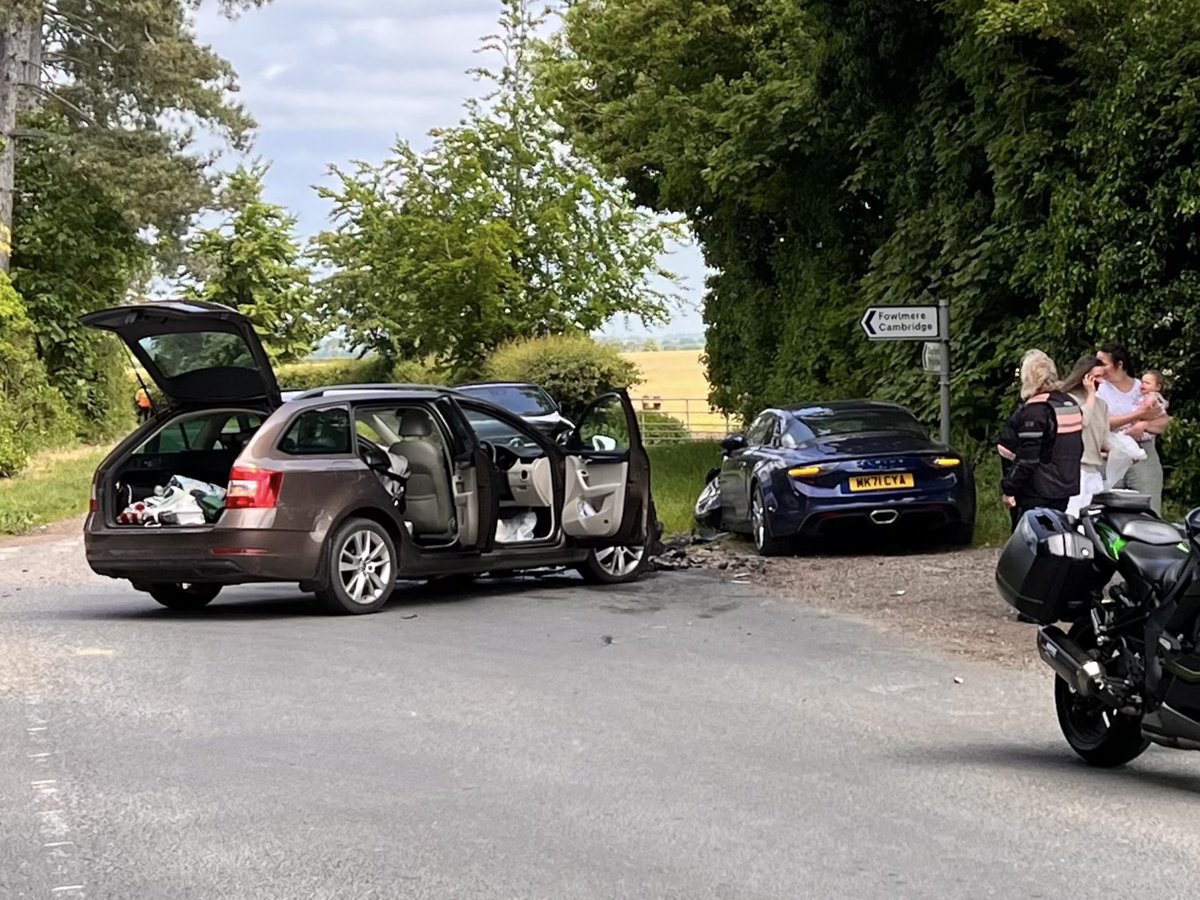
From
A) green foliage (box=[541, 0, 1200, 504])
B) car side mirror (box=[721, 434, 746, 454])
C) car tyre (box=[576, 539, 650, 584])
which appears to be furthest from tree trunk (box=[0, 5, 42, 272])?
car tyre (box=[576, 539, 650, 584])

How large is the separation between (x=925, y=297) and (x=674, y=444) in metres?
19.5

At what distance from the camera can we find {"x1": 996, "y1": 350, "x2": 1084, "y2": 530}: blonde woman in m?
10.9

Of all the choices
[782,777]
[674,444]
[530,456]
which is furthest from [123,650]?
[674,444]

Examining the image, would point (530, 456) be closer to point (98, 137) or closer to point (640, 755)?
point (640, 755)

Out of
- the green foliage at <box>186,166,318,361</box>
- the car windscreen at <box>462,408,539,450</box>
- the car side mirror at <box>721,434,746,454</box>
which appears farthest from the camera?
the green foliage at <box>186,166,318,361</box>

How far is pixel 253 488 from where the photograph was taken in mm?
11172

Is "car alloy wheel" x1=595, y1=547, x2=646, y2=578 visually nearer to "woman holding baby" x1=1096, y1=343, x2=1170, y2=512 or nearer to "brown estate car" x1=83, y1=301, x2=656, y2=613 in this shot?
"brown estate car" x1=83, y1=301, x2=656, y2=613

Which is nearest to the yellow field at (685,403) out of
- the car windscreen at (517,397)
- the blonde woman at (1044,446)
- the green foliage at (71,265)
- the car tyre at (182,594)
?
the car windscreen at (517,397)

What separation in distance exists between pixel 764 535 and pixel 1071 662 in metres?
8.84

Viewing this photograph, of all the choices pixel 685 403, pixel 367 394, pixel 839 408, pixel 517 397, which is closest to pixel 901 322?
pixel 839 408

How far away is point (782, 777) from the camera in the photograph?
21.9 ft

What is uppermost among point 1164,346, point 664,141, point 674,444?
point 664,141

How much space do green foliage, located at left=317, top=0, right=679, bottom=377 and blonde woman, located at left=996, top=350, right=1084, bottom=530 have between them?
1274 inches

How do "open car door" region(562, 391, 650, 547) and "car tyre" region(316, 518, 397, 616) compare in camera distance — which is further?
"open car door" region(562, 391, 650, 547)
